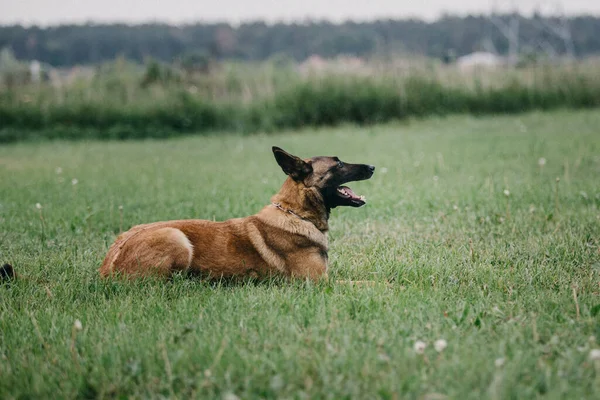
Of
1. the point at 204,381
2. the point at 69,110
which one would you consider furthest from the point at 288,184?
the point at 69,110

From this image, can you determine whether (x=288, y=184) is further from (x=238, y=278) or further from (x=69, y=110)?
(x=69, y=110)

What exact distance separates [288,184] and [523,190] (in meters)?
3.56

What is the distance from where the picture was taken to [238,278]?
13.6ft

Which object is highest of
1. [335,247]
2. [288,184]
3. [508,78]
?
[508,78]

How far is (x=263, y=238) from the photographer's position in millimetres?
4293

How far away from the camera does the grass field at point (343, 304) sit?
2541 mm

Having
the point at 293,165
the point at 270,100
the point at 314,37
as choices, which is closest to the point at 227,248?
the point at 293,165

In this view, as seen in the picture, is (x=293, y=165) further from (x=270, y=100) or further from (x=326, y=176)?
(x=270, y=100)

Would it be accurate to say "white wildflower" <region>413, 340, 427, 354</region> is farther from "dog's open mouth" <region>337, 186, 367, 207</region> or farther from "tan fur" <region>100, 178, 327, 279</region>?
"dog's open mouth" <region>337, 186, 367, 207</region>

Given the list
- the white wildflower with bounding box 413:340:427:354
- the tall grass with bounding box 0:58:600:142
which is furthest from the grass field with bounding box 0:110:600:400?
the tall grass with bounding box 0:58:600:142

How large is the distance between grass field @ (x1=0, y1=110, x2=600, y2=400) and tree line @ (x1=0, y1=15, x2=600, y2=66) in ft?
151

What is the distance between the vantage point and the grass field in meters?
2.54

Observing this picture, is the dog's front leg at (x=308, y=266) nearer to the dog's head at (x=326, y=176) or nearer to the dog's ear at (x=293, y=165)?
the dog's head at (x=326, y=176)

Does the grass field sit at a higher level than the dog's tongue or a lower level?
lower
